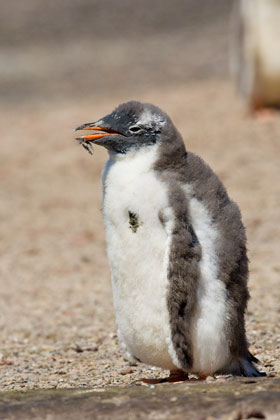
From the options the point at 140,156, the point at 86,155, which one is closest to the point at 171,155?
the point at 140,156

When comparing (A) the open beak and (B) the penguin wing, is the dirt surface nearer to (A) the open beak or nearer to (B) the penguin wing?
(B) the penguin wing

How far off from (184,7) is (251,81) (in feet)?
40.3

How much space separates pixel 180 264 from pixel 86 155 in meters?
7.99

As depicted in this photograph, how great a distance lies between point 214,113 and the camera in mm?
12602

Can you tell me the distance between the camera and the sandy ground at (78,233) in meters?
5.00

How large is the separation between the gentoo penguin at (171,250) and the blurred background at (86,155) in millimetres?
637

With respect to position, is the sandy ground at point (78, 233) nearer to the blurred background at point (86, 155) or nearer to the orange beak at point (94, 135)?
the blurred background at point (86, 155)

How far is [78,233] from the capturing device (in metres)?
8.83

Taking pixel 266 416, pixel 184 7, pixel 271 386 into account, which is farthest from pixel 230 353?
pixel 184 7

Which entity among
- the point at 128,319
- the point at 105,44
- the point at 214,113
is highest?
the point at 105,44

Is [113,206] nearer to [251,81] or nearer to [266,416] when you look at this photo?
[266,416]

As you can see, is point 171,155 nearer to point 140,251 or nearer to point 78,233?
point 140,251

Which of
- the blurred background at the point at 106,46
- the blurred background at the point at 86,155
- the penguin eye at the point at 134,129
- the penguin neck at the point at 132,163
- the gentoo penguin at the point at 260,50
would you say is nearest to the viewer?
the penguin neck at the point at 132,163

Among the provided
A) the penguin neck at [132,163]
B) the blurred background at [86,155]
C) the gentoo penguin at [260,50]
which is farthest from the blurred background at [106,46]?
the penguin neck at [132,163]
